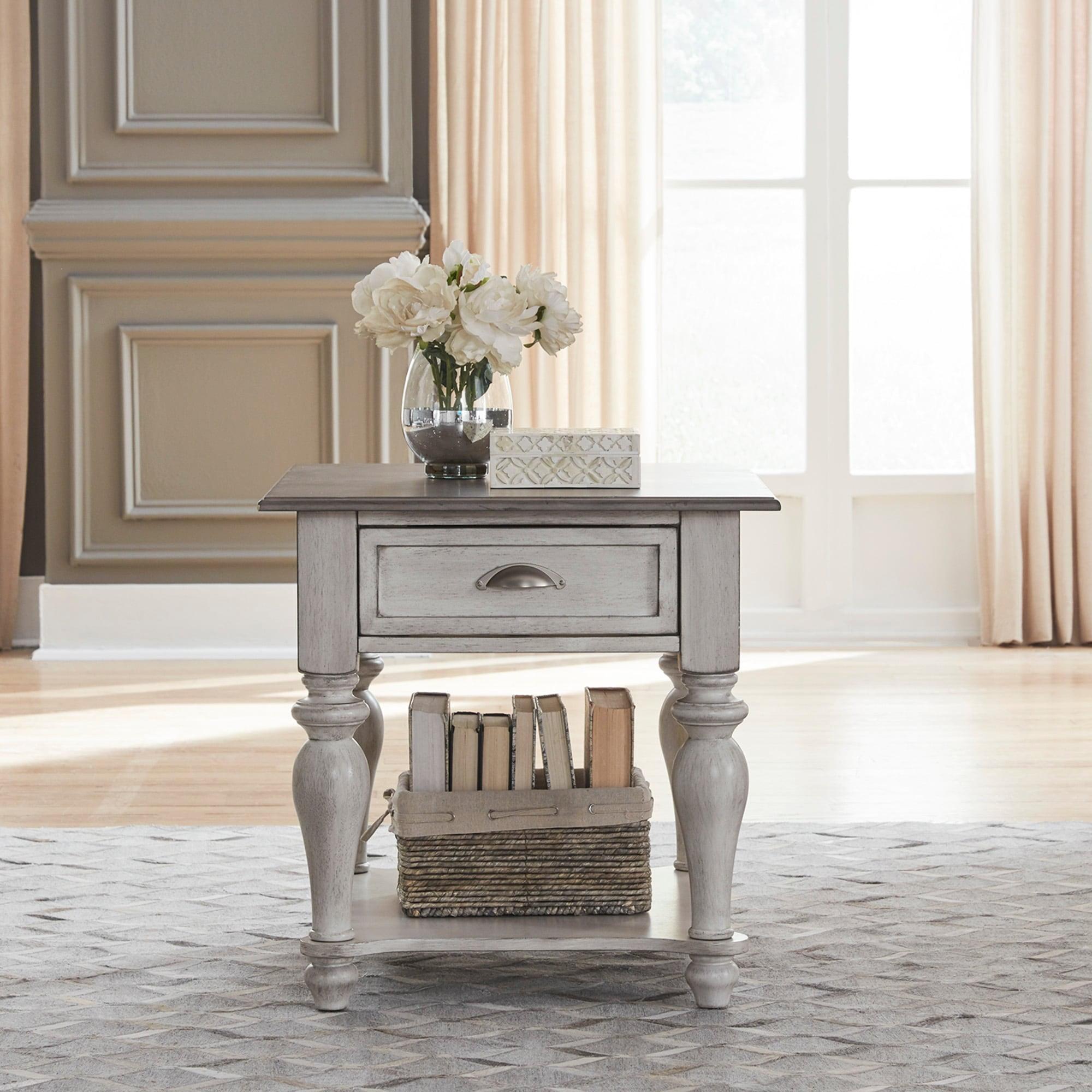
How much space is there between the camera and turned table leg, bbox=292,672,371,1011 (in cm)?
174

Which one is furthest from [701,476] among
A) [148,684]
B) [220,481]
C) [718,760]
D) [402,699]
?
[220,481]

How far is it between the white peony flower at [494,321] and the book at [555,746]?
1.52ft

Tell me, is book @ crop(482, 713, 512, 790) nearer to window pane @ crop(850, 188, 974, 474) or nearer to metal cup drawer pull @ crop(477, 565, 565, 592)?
metal cup drawer pull @ crop(477, 565, 565, 592)

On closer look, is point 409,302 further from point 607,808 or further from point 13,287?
point 13,287

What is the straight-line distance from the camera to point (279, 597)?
4445 millimetres

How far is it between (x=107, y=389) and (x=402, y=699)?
1470mm

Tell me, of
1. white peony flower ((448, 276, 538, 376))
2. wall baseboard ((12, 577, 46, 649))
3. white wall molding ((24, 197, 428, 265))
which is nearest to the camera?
white peony flower ((448, 276, 538, 376))

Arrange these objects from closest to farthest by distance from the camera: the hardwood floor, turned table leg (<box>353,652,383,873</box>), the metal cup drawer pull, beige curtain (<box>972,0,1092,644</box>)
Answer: the metal cup drawer pull, turned table leg (<box>353,652,383,873</box>), the hardwood floor, beige curtain (<box>972,0,1092,644</box>)

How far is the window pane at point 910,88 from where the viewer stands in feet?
15.3

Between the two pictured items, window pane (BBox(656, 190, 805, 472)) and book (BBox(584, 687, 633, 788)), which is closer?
book (BBox(584, 687, 633, 788))

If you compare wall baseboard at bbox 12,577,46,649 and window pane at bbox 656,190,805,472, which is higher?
window pane at bbox 656,190,805,472

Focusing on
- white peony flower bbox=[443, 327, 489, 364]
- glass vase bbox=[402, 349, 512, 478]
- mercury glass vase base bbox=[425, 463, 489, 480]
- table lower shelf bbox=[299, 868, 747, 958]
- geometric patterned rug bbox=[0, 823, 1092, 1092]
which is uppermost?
white peony flower bbox=[443, 327, 489, 364]

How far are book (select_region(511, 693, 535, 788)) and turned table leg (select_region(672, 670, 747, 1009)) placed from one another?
21cm

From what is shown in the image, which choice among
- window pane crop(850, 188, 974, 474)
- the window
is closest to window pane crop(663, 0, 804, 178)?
the window
